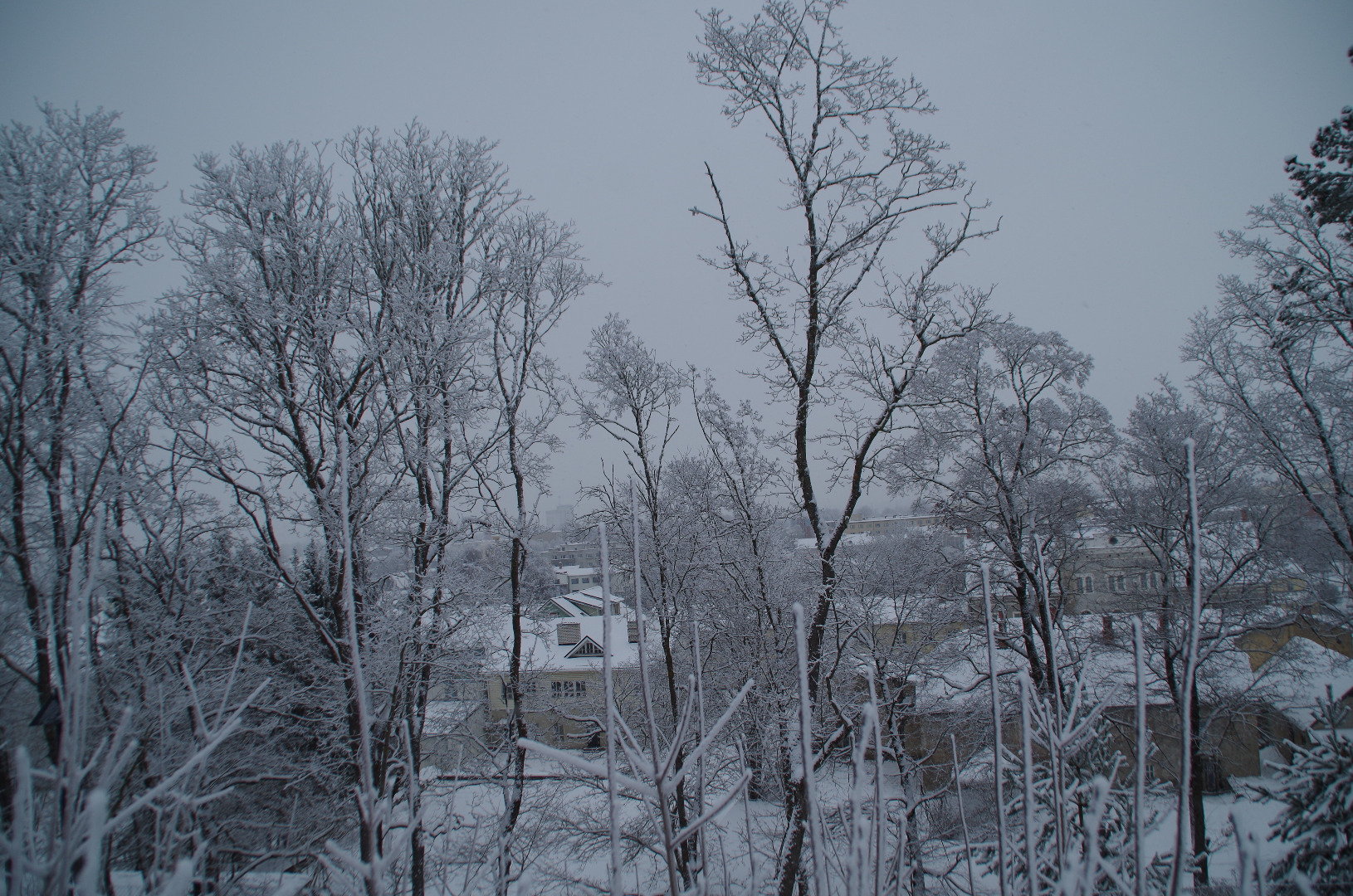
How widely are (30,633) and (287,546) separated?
2048 mm

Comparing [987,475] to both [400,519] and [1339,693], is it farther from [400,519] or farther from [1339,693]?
[1339,693]

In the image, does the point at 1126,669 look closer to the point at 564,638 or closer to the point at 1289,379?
the point at 1289,379

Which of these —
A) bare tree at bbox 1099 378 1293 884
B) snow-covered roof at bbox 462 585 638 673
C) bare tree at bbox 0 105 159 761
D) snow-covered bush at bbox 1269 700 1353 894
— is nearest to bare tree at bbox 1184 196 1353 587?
bare tree at bbox 1099 378 1293 884

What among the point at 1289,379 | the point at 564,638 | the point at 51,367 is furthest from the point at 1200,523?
the point at 564,638

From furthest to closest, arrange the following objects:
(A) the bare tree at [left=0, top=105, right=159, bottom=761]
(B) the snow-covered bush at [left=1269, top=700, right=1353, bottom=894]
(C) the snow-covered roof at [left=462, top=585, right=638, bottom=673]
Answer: (C) the snow-covered roof at [left=462, top=585, right=638, bottom=673]
(A) the bare tree at [left=0, top=105, right=159, bottom=761]
(B) the snow-covered bush at [left=1269, top=700, right=1353, bottom=894]

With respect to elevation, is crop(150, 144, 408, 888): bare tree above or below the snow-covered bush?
above

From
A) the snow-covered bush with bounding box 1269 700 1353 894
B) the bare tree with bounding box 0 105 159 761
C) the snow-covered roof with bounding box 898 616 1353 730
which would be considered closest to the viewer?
the snow-covered bush with bounding box 1269 700 1353 894

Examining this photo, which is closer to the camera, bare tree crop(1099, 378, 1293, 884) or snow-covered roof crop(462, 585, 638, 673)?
snow-covered roof crop(462, 585, 638, 673)

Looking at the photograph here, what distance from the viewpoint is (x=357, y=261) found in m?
6.99

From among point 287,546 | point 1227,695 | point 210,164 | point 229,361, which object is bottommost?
point 1227,695

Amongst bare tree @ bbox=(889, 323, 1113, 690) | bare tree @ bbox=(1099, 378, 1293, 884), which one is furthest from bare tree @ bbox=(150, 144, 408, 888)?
bare tree @ bbox=(1099, 378, 1293, 884)

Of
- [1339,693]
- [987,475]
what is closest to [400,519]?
[987,475]

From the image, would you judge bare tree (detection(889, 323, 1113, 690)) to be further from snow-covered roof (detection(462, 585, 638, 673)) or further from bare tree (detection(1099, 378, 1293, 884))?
snow-covered roof (detection(462, 585, 638, 673))

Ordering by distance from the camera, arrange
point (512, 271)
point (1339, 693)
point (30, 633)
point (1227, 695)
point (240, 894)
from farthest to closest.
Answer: point (1339, 693)
point (1227, 695)
point (512, 271)
point (240, 894)
point (30, 633)
